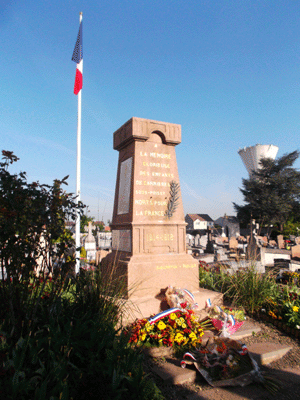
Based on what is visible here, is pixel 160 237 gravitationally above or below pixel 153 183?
below

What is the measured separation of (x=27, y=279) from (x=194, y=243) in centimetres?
1958

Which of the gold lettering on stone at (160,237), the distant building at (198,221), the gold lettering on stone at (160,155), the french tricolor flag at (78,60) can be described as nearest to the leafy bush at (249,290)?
the gold lettering on stone at (160,237)

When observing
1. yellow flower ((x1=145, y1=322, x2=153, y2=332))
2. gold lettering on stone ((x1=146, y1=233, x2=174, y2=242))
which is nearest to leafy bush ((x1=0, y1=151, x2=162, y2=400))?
yellow flower ((x1=145, y1=322, x2=153, y2=332))

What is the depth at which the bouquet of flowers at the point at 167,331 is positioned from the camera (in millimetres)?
3871

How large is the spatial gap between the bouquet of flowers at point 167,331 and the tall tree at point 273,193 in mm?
34915

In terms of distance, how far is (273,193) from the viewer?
126 ft

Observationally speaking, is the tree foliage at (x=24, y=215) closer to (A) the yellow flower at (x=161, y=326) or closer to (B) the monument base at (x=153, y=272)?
(A) the yellow flower at (x=161, y=326)

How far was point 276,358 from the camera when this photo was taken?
4000 millimetres

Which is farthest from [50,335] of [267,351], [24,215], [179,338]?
[267,351]

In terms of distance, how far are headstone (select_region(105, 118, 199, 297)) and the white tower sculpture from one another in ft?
168

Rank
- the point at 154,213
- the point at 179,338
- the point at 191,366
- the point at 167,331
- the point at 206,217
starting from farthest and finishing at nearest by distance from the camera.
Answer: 1. the point at 206,217
2. the point at 154,213
3. the point at 167,331
4. the point at 179,338
5. the point at 191,366

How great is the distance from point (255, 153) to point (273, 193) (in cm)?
1791

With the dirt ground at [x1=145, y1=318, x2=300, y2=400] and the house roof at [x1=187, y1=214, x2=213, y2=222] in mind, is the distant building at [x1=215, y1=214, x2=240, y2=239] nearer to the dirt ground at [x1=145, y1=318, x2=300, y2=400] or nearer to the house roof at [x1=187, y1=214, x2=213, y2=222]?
the house roof at [x1=187, y1=214, x2=213, y2=222]

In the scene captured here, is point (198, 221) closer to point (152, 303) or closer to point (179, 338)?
point (152, 303)
